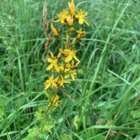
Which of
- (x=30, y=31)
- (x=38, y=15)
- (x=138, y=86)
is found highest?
(x=38, y=15)

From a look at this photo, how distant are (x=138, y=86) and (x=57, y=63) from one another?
881 mm

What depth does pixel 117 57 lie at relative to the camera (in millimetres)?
2049

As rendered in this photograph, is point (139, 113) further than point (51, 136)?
Yes

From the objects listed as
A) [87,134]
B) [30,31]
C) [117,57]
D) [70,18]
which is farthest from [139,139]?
[30,31]

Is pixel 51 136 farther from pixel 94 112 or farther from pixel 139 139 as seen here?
pixel 139 139

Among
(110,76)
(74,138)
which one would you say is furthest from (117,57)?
(74,138)

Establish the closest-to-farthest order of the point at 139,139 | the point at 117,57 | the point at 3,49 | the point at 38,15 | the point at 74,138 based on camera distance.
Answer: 1. the point at 139,139
2. the point at 74,138
3. the point at 3,49
4. the point at 117,57
5. the point at 38,15

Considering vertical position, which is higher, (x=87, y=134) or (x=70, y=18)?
(x=70, y=18)

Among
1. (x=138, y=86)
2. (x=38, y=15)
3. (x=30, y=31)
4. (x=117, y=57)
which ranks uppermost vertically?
(x=38, y=15)

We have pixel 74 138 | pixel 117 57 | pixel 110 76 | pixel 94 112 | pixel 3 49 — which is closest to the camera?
pixel 74 138

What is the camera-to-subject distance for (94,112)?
1.38 m

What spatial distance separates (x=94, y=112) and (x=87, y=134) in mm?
308

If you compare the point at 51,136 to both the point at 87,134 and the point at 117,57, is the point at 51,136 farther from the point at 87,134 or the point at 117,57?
the point at 117,57

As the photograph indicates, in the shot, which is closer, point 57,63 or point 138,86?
point 57,63
